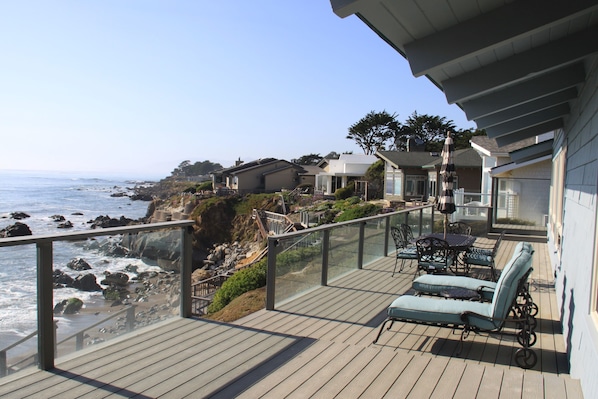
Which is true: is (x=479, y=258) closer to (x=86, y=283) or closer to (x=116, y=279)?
(x=116, y=279)

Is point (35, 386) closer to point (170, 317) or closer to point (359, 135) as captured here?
point (170, 317)

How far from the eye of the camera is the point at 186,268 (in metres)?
4.83

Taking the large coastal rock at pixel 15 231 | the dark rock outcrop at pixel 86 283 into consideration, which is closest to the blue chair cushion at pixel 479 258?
the dark rock outcrop at pixel 86 283

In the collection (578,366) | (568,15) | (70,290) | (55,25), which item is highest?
(55,25)

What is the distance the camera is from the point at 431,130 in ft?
224

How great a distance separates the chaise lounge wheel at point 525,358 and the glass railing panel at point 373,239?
4.58 metres

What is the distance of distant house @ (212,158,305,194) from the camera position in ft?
191

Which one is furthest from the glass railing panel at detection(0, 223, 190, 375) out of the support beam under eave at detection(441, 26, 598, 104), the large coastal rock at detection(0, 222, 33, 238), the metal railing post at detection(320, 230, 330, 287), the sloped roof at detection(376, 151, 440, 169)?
the large coastal rock at detection(0, 222, 33, 238)

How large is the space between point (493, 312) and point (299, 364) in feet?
5.95

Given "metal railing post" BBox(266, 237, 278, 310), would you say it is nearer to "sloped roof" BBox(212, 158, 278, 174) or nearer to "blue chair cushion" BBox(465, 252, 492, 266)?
"blue chair cushion" BBox(465, 252, 492, 266)

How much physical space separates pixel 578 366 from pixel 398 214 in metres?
7.10

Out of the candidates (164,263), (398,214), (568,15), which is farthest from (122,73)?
(568,15)

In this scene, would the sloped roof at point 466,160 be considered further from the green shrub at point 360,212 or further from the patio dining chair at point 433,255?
the patio dining chair at point 433,255

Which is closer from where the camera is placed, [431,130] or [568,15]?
[568,15]
